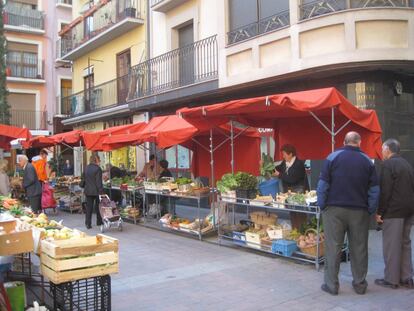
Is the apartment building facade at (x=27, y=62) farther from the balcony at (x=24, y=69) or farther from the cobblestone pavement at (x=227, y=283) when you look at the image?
the cobblestone pavement at (x=227, y=283)

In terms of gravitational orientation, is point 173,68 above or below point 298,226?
above

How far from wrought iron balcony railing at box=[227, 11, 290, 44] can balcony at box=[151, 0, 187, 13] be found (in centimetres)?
350

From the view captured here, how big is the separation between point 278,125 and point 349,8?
3.02 m

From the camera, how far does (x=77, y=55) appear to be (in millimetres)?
23438

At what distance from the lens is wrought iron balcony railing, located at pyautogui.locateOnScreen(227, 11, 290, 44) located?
1162cm

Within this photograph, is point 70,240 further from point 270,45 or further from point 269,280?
point 270,45

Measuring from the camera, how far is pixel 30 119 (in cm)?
3144

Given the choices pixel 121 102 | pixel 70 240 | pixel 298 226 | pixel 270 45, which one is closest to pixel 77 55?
pixel 121 102

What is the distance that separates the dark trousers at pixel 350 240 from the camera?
568cm

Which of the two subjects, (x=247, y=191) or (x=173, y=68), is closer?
(x=247, y=191)

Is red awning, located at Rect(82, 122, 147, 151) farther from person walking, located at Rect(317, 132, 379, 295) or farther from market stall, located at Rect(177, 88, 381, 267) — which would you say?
person walking, located at Rect(317, 132, 379, 295)

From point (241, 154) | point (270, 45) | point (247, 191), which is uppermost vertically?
point (270, 45)

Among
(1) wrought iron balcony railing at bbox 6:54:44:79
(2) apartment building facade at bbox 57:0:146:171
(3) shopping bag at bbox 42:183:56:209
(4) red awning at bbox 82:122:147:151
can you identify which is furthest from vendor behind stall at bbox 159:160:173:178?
(1) wrought iron balcony railing at bbox 6:54:44:79

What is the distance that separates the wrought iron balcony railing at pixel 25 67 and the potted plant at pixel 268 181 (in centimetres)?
2617
